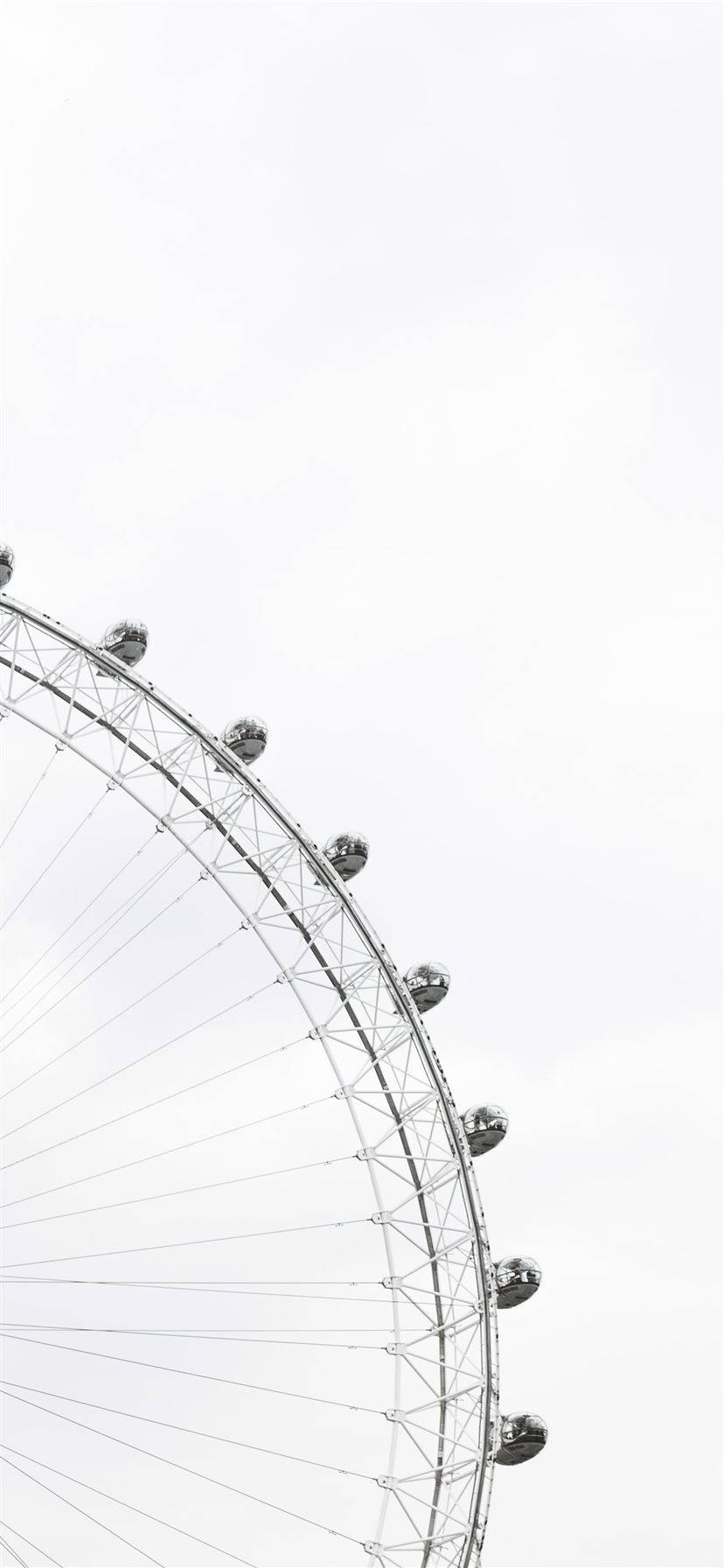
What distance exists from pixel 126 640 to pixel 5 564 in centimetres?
197

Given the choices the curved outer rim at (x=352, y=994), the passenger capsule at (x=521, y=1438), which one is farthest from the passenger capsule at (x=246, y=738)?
the passenger capsule at (x=521, y=1438)

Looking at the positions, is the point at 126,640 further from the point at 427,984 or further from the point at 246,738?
the point at 427,984

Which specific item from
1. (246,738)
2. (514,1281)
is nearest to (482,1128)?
(514,1281)

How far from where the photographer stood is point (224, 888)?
29.2 meters

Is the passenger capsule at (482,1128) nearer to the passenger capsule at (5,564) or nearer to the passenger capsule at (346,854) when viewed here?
the passenger capsule at (346,854)

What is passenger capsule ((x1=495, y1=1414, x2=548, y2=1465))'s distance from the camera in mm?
28031

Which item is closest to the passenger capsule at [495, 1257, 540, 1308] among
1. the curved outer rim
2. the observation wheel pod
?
the curved outer rim

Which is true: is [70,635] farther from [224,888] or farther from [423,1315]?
[423,1315]

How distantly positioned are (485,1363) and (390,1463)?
1.79 metres

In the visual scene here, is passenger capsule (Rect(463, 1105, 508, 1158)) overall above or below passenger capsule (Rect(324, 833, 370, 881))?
below

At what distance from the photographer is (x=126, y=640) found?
28.9 m

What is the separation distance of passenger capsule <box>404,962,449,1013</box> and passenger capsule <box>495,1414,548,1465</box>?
563 cm

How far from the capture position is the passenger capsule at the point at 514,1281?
2889cm

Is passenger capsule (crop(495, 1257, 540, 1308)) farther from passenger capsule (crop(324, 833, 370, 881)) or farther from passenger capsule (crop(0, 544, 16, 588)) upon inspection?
passenger capsule (crop(0, 544, 16, 588))
